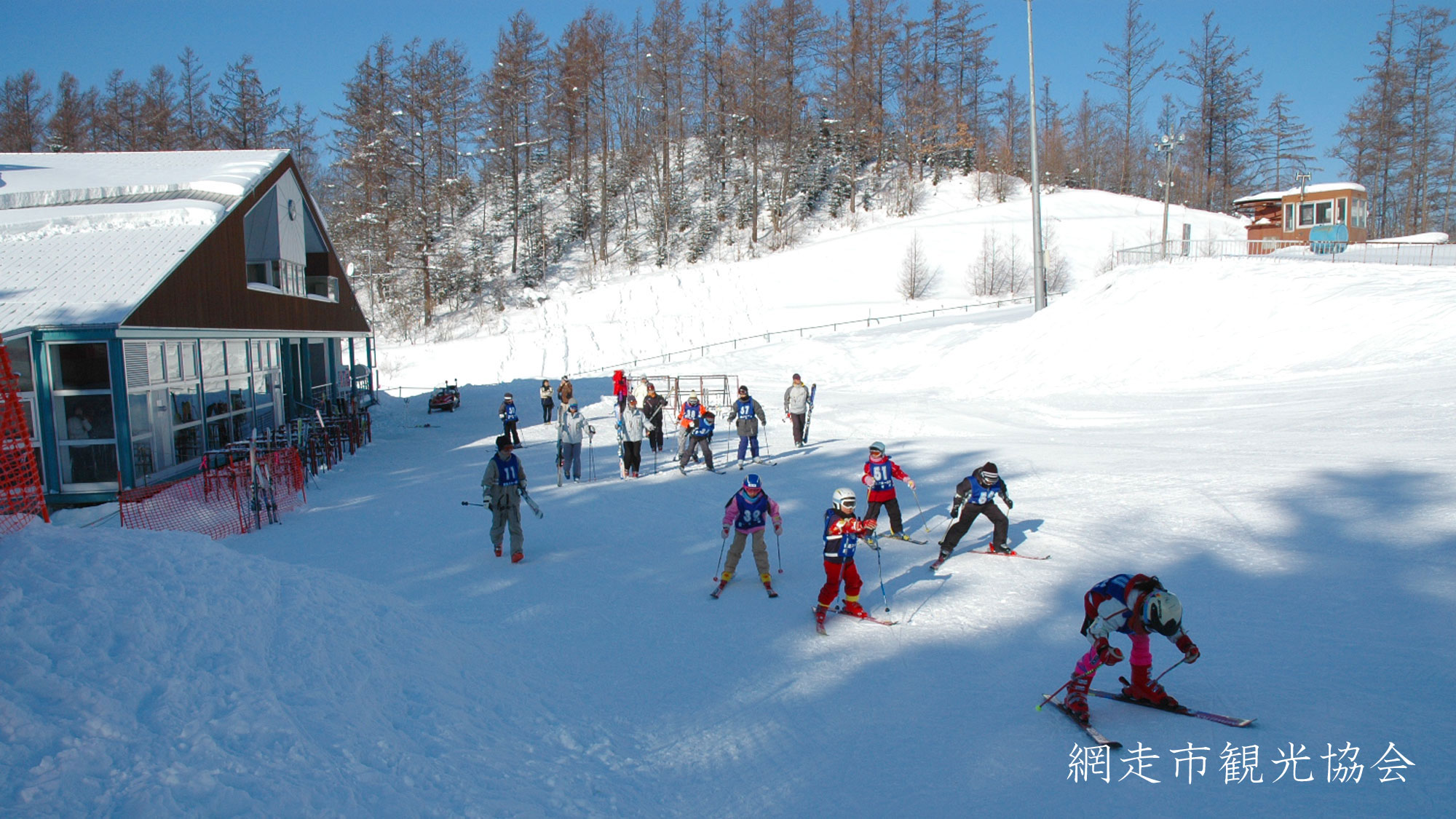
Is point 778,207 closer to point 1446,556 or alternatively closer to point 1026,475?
point 1026,475

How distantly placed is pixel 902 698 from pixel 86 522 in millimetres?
12172

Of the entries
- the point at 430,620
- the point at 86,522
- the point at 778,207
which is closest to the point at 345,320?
the point at 86,522

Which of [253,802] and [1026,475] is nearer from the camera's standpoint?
[253,802]

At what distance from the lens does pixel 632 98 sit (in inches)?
2176

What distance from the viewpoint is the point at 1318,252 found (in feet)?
80.1

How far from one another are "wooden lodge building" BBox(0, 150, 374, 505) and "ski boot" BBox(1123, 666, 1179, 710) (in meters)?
13.0

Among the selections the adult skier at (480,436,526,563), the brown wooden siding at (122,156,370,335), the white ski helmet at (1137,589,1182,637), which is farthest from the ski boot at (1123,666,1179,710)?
the brown wooden siding at (122,156,370,335)

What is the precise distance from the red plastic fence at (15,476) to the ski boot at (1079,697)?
7751 mm

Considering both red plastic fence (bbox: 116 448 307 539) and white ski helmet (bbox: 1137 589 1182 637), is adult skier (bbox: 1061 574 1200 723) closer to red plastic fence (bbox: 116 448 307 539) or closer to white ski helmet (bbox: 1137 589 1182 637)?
white ski helmet (bbox: 1137 589 1182 637)

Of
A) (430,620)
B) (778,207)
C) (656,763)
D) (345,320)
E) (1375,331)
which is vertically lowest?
(656,763)

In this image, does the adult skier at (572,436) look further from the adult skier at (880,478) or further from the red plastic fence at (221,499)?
the adult skier at (880,478)

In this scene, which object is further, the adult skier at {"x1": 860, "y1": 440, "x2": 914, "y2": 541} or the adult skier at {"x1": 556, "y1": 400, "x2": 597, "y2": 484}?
the adult skier at {"x1": 556, "y1": 400, "x2": 597, "y2": 484}

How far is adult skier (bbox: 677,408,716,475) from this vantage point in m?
14.5

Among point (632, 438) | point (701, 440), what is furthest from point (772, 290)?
point (632, 438)
